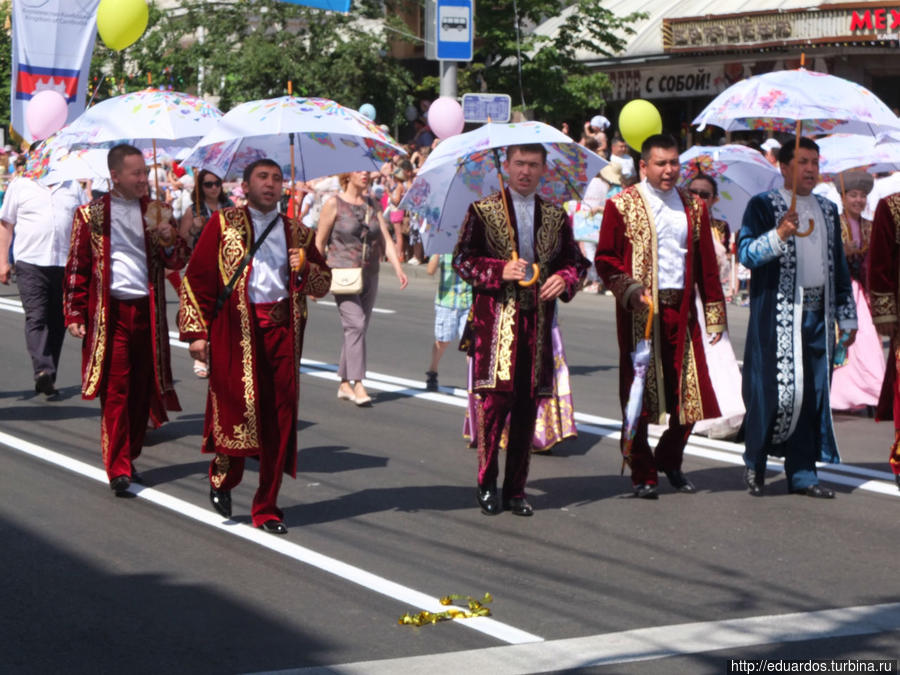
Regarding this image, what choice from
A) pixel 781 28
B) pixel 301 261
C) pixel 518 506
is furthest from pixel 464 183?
pixel 781 28

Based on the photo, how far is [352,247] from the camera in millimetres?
11945

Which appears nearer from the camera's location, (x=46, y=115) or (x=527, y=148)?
(x=527, y=148)

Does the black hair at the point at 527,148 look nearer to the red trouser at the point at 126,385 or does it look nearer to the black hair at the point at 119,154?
the black hair at the point at 119,154

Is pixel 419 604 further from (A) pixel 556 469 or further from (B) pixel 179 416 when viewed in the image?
(B) pixel 179 416

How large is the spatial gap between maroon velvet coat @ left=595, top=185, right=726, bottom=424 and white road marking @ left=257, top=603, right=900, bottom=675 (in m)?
2.16

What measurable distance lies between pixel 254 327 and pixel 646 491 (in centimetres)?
227

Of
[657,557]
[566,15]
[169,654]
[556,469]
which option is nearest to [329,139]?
[556,469]

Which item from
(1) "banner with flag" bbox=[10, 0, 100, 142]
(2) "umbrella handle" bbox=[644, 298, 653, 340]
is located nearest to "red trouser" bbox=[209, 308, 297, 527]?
(2) "umbrella handle" bbox=[644, 298, 653, 340]

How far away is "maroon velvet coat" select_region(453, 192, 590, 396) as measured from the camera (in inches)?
311

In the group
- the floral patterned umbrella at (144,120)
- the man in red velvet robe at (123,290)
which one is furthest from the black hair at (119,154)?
the floral patterned umbrella at (144,120)

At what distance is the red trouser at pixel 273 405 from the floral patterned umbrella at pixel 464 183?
1.08 metres

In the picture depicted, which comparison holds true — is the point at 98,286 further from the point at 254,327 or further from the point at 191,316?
the point at 254,327

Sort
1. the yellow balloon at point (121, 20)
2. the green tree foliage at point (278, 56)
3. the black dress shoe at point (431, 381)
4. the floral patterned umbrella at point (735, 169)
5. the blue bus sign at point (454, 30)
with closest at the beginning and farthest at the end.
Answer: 1. the floral patterned umbrella at point (735, 169)
2. the yellow balloon at point (121, 20)
3. the black dress shoe at point (431, 381)
4. the blue bus sign at point (454, 30)
5. the green tree foliage at point (278, 56)

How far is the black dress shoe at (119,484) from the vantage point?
334 inches
